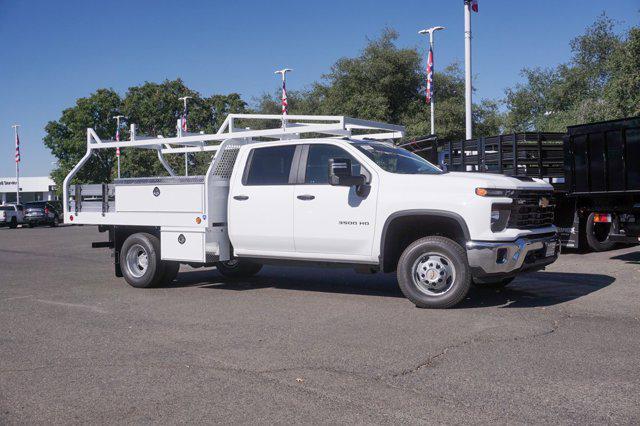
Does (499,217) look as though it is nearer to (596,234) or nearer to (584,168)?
(584,168)

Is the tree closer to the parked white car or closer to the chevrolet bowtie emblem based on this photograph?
the parked white car

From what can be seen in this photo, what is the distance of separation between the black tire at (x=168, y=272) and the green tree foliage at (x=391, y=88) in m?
29.2

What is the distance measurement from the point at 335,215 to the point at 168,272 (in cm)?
313

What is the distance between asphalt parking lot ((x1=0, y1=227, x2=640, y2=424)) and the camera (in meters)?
4.25

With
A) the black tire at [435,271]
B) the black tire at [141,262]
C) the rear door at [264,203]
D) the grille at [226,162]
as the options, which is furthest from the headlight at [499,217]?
the black tire at [141,262]

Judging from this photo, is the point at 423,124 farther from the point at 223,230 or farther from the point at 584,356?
the point at 584,356

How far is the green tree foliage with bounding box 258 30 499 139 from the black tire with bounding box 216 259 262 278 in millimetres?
28248

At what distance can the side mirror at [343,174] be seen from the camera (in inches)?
299

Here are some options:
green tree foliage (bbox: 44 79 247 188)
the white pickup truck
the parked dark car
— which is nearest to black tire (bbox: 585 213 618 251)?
the white pickup truck

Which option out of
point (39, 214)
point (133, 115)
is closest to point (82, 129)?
point (133, 115)

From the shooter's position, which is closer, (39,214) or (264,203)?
(264,203)

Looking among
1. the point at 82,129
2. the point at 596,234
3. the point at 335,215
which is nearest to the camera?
the point at 335,215

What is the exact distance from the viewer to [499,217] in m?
7.24

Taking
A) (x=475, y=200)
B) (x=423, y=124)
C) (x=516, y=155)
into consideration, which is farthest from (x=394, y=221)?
(x=423, y=124)
